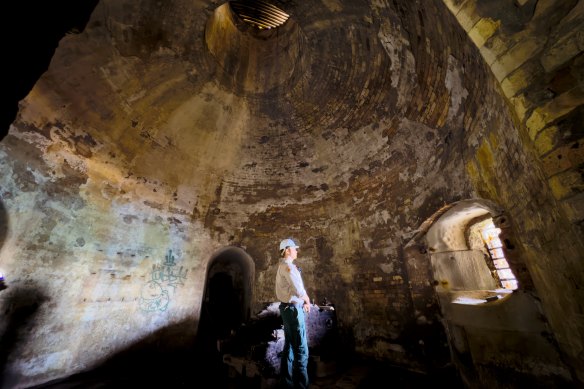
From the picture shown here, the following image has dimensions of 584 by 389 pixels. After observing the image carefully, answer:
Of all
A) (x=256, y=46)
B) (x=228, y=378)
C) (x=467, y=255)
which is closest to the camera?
(x=228, y=378)

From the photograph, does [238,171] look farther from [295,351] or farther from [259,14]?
[295,351]

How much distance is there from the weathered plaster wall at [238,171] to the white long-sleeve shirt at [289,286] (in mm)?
2290

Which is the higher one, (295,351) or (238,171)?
(238,171)

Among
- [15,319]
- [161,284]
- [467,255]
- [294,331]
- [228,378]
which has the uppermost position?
[467,255]

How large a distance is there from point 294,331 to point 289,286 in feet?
1.62

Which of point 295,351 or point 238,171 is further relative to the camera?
point 238,171

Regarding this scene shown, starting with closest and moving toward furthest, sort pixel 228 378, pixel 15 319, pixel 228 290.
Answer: pixel 15 319 → pixel 228 378 → pixel 228 290

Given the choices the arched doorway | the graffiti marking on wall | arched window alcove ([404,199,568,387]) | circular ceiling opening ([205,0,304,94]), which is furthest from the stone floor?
circular ceiling opening ([205,0,304,94])

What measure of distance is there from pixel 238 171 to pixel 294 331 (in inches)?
185

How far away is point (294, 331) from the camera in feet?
8.94

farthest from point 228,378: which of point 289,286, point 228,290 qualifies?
point 228,290

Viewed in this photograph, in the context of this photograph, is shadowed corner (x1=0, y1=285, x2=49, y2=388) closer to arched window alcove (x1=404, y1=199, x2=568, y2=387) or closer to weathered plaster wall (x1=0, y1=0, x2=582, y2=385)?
weathered plaster wall (x1=0, y1=0, x2=582, y2=385)

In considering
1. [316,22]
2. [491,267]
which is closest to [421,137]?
[491,267]

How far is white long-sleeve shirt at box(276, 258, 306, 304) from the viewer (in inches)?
109
